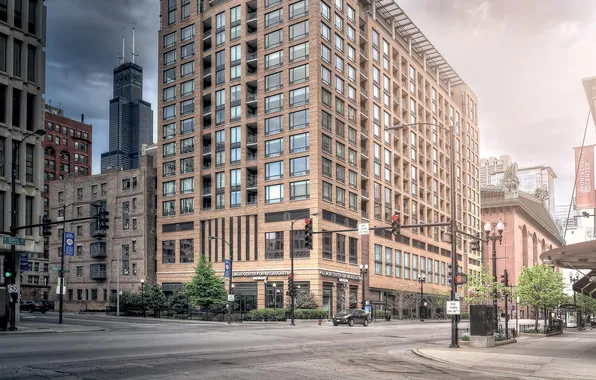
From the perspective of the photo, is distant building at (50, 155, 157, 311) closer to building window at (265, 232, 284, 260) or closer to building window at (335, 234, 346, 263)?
building window at (265, 232, 284, 260)

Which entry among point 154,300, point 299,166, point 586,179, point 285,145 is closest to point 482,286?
point 586,179

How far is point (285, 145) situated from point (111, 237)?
35.7 meters

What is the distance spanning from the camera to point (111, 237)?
315 feet

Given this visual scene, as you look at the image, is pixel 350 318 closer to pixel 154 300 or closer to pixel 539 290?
pixel 539 290

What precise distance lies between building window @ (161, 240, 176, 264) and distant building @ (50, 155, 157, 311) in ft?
13.2

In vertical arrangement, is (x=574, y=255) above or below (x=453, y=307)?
above

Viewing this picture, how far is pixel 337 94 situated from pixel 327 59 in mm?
4841

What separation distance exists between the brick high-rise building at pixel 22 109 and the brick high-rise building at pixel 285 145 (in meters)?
34.4

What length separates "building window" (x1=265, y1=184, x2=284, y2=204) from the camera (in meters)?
77.2

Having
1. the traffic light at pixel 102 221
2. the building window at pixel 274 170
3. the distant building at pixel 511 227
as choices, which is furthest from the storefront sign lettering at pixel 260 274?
the distant building at pixel 511 227

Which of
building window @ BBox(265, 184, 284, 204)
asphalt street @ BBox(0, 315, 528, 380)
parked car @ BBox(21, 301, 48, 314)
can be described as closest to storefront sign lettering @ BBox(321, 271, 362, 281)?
building window @ BBox(265, 184, 284, 204)

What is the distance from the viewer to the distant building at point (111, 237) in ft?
304

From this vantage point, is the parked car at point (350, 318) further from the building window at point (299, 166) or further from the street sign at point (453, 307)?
the street sign at point (453, 307)

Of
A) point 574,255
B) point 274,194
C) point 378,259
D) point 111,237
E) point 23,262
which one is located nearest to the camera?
point 574,255
